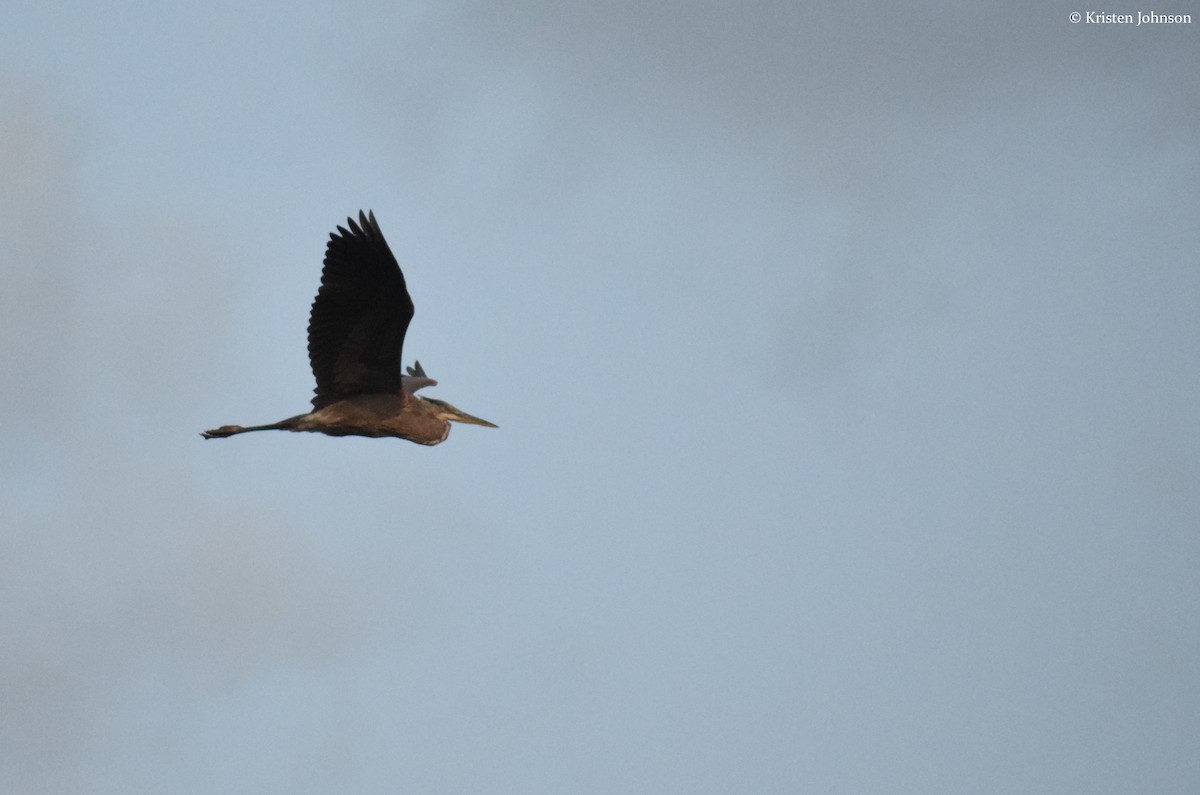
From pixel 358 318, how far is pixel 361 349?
1.52 feet

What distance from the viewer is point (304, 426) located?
2423 centimetres

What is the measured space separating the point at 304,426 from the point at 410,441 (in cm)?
156

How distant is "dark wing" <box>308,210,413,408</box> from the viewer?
2320 cm

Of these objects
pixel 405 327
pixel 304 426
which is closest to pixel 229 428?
pixel 304 426

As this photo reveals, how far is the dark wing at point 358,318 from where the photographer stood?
23203mm

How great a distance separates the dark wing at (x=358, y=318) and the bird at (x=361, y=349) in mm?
→ 12

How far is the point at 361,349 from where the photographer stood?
23.9 m

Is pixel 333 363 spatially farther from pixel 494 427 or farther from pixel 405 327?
pixel 494 427

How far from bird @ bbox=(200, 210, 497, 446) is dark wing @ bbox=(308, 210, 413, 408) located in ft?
0.04

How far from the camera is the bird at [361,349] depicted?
2325cm

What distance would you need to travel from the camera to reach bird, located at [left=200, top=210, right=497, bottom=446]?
76.3ft

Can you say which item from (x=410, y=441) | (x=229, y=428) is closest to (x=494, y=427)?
(x=410, y=441)

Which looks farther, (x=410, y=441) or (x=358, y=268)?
(x=410, y=441)

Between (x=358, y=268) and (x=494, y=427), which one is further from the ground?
(x=358, y=268)
